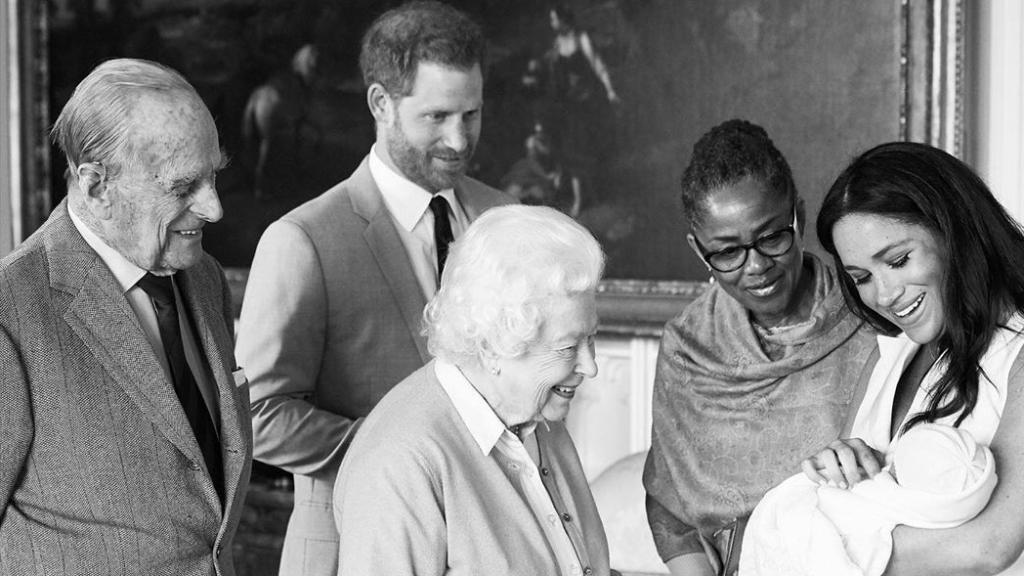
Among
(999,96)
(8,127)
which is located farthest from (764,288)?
(8,127)

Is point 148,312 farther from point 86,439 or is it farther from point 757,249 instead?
point 757,249

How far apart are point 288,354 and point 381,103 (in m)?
0.78

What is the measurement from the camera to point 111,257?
2523 mm

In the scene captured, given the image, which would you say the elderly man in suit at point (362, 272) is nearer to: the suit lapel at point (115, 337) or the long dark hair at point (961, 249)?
the suit lapel at point (115, 337)

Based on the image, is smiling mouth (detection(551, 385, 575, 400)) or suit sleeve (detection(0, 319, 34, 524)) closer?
suit sleeve (detection(0, 319, 34, 524))

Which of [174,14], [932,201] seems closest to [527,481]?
[932,201]

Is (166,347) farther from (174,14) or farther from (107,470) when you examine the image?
(174,14)

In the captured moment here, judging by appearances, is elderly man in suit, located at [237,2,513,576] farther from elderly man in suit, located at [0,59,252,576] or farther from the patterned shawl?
the patterned shawl

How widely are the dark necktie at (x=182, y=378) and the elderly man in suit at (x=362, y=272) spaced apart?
53cm

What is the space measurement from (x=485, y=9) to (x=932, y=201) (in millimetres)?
3163

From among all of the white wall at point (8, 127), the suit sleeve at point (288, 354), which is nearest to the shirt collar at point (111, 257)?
the suit sleeve at point (288, 354)

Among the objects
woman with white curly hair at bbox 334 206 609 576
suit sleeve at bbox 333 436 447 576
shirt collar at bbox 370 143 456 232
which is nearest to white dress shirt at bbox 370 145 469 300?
shirt collar at bbox 370 143 456 232

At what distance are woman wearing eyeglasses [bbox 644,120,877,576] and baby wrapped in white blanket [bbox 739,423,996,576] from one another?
545mm

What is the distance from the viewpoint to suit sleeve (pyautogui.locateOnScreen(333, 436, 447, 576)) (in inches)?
87.3
